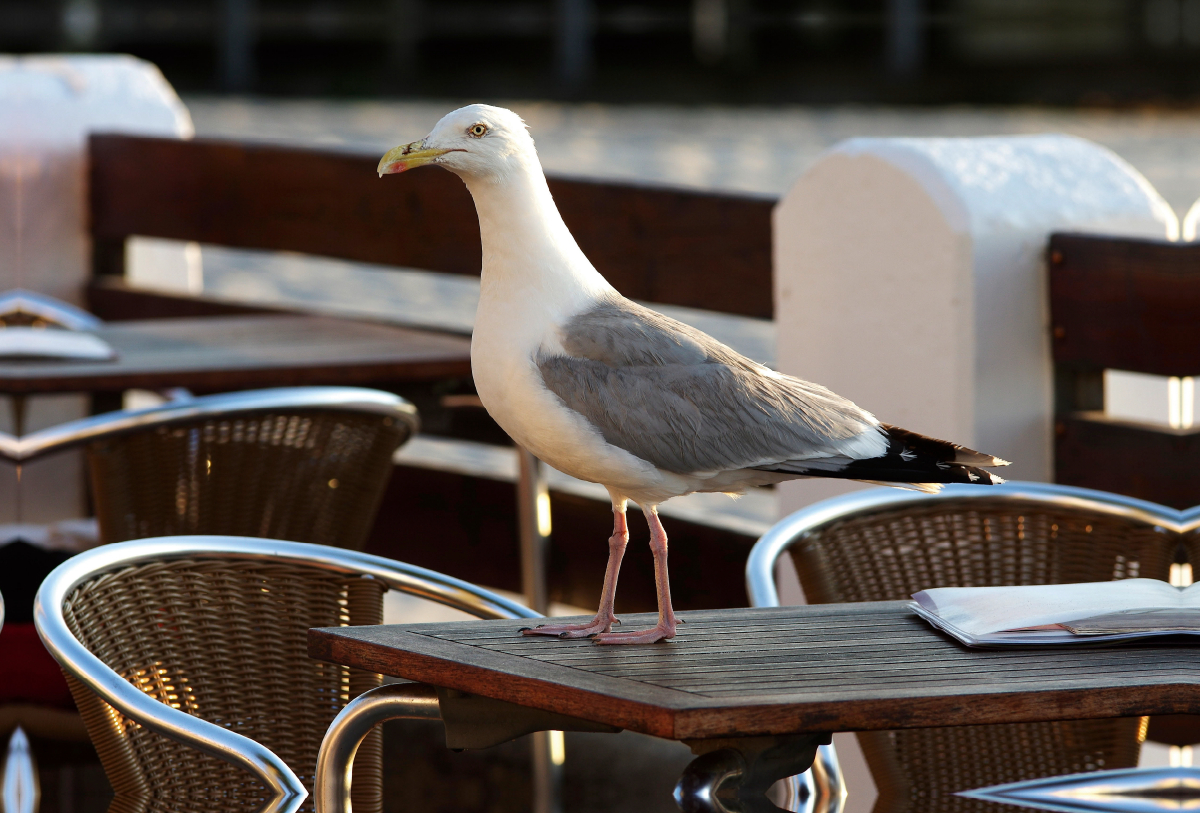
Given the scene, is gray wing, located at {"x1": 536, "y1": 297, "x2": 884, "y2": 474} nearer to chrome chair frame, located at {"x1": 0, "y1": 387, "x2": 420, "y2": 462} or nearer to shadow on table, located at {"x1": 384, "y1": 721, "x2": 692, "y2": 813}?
chrome chair frame, located at {"x1": 0, "y1": 387, "x2": 420, "y2": 462}

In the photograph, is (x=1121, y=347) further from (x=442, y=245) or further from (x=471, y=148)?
(x=442, y=245)

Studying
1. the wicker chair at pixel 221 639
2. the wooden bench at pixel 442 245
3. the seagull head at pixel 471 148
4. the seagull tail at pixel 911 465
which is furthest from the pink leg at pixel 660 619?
the wooden bench at pixel 442 245

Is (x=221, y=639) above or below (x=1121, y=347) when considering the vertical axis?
below

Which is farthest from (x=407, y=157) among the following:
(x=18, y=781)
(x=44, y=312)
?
(x=44, y=312)

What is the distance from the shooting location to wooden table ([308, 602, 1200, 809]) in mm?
1572

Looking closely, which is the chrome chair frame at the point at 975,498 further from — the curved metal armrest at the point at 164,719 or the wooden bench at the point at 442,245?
the wooden bench at the point at 442,245

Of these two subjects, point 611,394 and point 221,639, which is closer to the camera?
point 611,394

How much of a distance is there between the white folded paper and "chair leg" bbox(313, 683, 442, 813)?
22.5 inches

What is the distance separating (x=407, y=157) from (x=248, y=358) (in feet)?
6.75

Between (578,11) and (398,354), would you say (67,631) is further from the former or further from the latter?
(578,11)

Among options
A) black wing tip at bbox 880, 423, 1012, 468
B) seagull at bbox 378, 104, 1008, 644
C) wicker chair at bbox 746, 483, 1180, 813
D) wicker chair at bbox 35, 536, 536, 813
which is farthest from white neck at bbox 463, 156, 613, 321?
wicker chair at bbox 746, 483, 1180, 813

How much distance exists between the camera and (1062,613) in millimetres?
1866

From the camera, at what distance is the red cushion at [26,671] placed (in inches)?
119

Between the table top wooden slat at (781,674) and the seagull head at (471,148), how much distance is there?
0.49 metres
